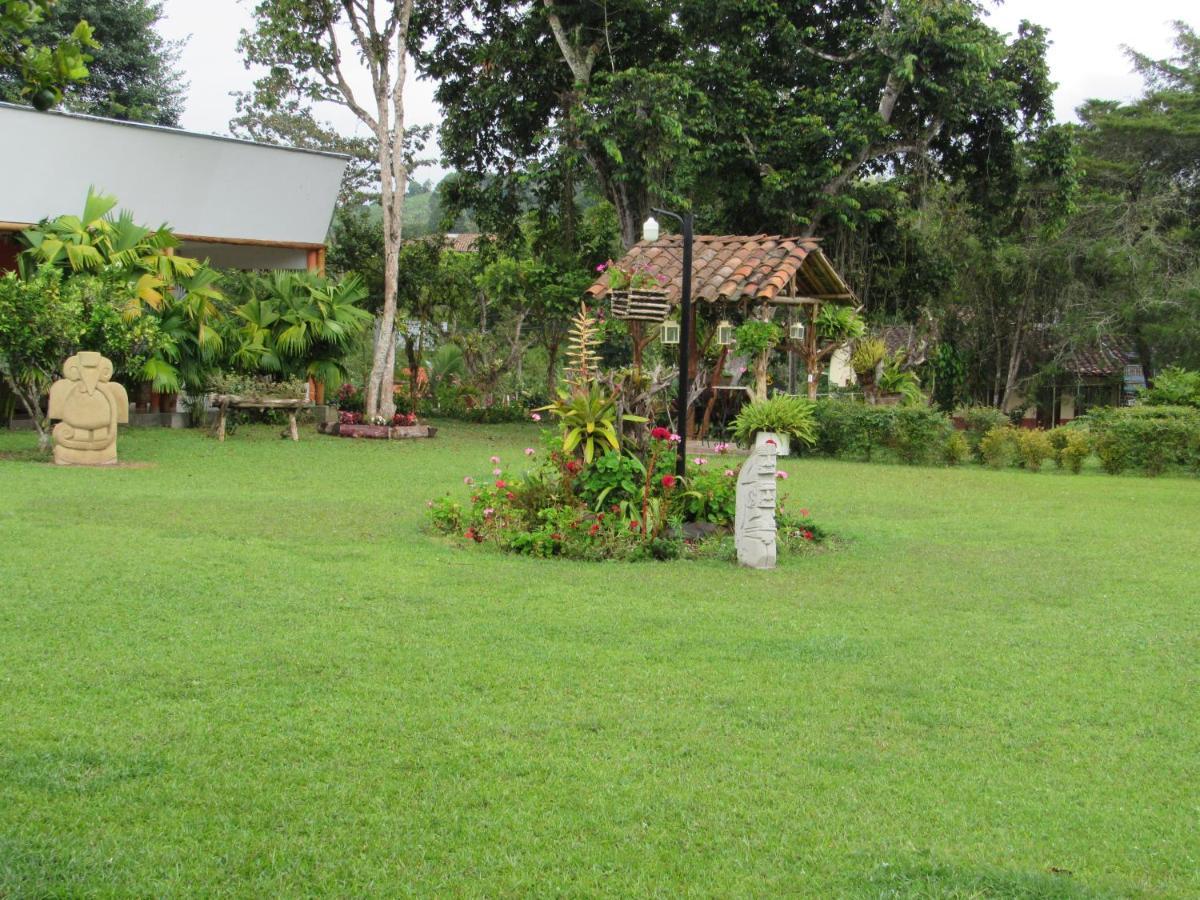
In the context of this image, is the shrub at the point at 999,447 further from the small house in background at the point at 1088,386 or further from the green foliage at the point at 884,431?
the small house in background at the point at 1088,386

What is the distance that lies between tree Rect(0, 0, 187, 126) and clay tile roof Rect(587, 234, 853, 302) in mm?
16052

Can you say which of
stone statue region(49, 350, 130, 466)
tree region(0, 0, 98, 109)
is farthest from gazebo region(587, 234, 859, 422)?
tree region(0, 0, 98, 109)

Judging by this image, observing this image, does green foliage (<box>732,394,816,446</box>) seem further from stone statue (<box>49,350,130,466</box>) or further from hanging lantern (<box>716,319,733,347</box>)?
stone statue (<box>49,350,130,466</box>)

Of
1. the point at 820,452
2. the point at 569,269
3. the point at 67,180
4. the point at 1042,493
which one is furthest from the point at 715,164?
the point at 67,180

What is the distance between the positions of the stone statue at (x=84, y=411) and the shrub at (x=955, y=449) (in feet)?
38.6

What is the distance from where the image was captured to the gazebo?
1645 cm

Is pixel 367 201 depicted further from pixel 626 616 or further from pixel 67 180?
pixel 626 616

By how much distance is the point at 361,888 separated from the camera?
337 cm

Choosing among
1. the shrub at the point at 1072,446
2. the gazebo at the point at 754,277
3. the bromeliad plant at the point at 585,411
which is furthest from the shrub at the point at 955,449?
the bromeliad plant at the point at 585,411

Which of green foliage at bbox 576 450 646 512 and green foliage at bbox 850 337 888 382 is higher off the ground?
green foliage at bbox 850 337 888 382

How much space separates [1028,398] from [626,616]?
2592cm

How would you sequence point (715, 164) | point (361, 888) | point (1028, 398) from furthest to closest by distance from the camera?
point (1028, 398) < point (715, 164) < point (361, 888)

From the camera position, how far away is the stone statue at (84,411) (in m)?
13.0

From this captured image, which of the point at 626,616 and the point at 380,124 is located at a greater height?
the point at 380,124
